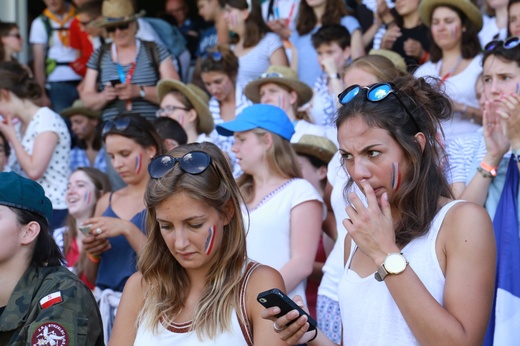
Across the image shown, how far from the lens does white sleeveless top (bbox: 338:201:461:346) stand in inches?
98.7

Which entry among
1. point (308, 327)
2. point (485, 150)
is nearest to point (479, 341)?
point (308, 327)

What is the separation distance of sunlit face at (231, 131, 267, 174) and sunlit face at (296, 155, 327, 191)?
77 cm

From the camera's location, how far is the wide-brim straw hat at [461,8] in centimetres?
585

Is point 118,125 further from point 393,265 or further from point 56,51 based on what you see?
point 56,51

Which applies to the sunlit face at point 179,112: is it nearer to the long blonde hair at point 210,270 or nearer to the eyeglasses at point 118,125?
the eyeglasses at point 118,125

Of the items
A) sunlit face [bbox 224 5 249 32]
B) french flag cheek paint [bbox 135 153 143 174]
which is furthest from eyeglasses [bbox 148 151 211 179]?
sunlit face [bbox 224 5 249 32]

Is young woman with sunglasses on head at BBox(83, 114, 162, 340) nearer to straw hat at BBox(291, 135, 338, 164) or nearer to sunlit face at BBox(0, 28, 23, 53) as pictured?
straw hat at BBox(291, 135, 338, 164)

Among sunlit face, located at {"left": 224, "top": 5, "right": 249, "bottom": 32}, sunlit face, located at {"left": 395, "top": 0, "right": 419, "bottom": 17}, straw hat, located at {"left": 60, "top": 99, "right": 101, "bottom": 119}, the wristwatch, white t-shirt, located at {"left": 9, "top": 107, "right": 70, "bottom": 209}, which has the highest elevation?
the wristwatch

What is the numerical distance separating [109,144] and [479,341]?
308cm

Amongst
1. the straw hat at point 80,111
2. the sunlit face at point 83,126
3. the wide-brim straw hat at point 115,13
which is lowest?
the sunlit face at point 83,126

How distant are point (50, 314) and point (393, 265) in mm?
1494

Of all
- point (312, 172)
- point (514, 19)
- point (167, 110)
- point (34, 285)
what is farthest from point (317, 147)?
point (34, 285)

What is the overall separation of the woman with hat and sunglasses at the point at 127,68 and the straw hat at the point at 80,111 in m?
0.27

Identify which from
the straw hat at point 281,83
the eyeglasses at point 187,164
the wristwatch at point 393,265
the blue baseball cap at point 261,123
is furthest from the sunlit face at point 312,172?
the wristwatch at point 393,265
